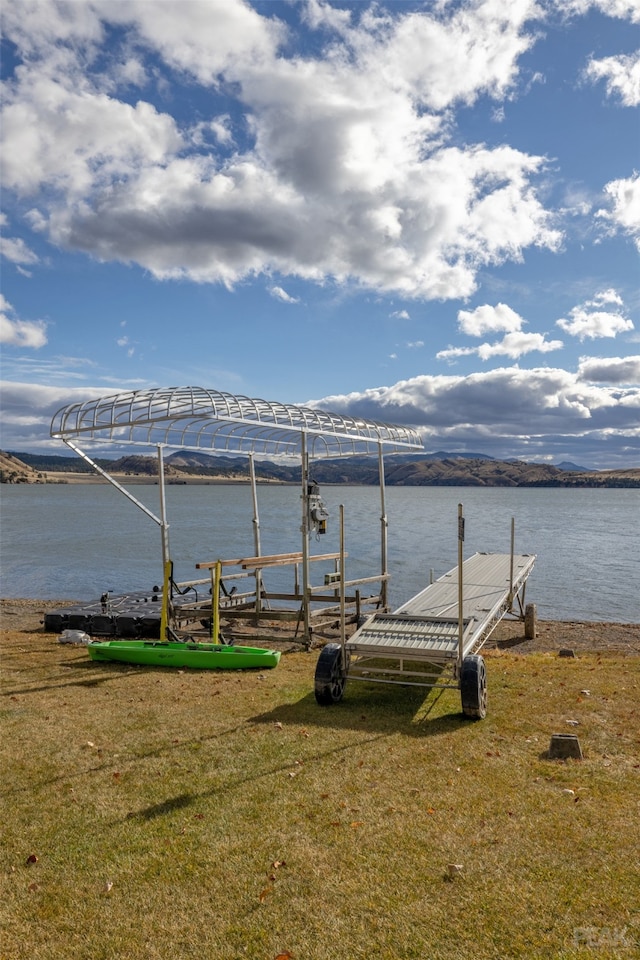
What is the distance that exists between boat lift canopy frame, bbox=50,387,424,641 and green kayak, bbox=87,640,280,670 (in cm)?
147

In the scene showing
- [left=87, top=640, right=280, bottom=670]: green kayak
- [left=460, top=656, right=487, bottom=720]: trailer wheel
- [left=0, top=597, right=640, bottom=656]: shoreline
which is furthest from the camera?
[left=0, top=597, right=640, bottom=656]: shoreline

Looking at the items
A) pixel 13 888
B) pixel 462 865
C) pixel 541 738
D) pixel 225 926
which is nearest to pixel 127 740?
pixel 13 888

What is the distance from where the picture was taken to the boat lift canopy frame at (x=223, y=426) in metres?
12.4

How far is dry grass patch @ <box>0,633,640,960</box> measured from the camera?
4.29 m

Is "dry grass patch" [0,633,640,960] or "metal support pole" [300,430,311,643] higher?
"metal support pole" [300,430,311,643]

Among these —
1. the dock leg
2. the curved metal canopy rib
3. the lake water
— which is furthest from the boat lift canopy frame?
the lake water

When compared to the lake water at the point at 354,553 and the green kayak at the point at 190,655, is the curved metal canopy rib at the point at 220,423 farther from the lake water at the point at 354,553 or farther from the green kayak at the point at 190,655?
the lake water at the point at 354,553

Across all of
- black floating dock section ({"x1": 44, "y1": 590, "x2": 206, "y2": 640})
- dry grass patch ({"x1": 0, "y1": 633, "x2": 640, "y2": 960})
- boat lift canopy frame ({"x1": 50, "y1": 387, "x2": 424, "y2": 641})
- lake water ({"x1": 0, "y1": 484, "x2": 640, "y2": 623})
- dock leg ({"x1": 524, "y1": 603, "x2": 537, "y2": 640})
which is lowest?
lake water ({"x1": 0, "y1": 484, "x2": 640, "y2": 623})

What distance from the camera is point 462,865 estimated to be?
5.00m

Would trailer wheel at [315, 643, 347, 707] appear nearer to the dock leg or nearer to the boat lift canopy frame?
the boat lift canopy frame

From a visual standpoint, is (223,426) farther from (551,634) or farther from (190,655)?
(551,634)

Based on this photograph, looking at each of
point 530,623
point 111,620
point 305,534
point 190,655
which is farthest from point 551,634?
point 111,620

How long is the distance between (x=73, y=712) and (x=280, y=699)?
2865 mm

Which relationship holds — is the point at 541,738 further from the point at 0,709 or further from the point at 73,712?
the point at 0,709
